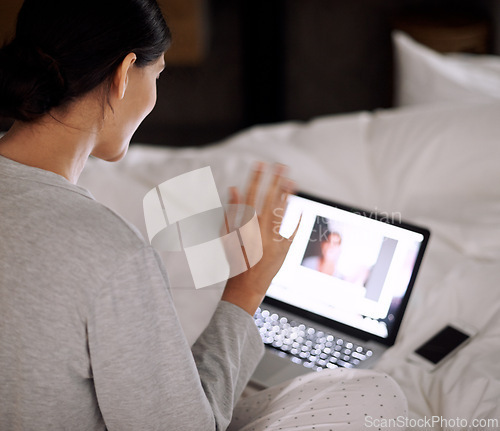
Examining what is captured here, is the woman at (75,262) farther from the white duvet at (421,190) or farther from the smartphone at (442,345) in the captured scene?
the smartphone at (442,345)

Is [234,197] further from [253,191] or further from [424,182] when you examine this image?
[424,182]

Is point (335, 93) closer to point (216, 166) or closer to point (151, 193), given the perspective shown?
point (216, 166)

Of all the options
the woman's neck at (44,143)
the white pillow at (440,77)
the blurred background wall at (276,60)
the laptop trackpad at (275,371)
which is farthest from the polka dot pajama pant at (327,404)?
the blurred background wall at (276,60)

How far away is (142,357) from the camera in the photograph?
2.00 feet

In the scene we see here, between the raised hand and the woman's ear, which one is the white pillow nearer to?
the raised hand

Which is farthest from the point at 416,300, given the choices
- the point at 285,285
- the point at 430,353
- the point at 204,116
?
the point at 204,116

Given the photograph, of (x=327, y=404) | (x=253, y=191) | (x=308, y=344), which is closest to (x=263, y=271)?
(x=253, y=191)

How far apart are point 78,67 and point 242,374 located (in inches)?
16.9

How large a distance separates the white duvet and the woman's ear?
0.31 metres

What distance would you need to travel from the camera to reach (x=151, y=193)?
2.97 feet

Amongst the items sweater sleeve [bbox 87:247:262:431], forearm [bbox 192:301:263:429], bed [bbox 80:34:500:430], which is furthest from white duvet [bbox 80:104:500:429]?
sweater sleeve [bbox 87:247:262:431]

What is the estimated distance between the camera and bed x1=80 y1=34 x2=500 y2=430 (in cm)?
96

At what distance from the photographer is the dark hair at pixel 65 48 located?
1.96ft

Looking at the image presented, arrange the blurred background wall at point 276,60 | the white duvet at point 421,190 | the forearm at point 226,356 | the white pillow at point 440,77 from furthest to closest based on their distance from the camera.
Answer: the blurred background wall at point 276,60 < the white pillow at point 440,77 < the white duvet at point 421,190 < the forearm at point 226,356
